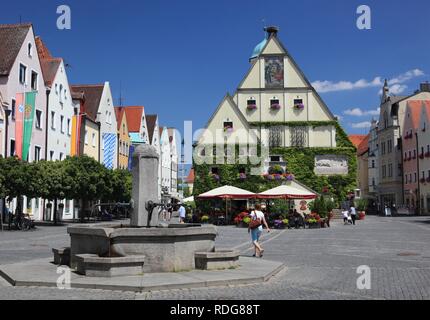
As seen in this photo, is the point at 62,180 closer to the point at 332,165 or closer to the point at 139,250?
the point at 139,250

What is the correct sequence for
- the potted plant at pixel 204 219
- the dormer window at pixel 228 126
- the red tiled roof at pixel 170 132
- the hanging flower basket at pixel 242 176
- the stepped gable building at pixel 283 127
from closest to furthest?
the potted plant at pixel 204 219 < the hanging flower basket at pixel 242 176 < the dormer window at pixel 228 126 < the stepped gable building at pixel 283 127 < the red tiled roof at pixel 170 132

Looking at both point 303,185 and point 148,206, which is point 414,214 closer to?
point 303,185

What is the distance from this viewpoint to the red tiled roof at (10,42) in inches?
1597

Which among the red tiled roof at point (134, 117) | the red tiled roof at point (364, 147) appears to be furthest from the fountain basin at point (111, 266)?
the red tiled roof at point (364, 147)

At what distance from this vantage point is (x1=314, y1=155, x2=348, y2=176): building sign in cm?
5381

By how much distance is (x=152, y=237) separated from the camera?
12.5 m

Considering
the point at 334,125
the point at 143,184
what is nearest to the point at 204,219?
A: the point at 334,125

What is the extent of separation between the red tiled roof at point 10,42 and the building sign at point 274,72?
74.4 feet

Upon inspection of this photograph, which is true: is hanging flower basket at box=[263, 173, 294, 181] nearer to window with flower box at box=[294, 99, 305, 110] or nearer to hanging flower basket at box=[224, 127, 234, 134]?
hanging flower basket at box=[224, 127, 234, 134]

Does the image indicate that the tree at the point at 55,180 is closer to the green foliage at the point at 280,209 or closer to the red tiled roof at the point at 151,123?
the green foliage at the point at 280,209

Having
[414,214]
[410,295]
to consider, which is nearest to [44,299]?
[410,295]

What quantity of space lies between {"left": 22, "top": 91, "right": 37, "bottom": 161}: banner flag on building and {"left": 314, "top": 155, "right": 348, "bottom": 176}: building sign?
27.3 m

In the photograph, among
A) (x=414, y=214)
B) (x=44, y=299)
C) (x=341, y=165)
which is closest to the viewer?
(x=44, y=299)
